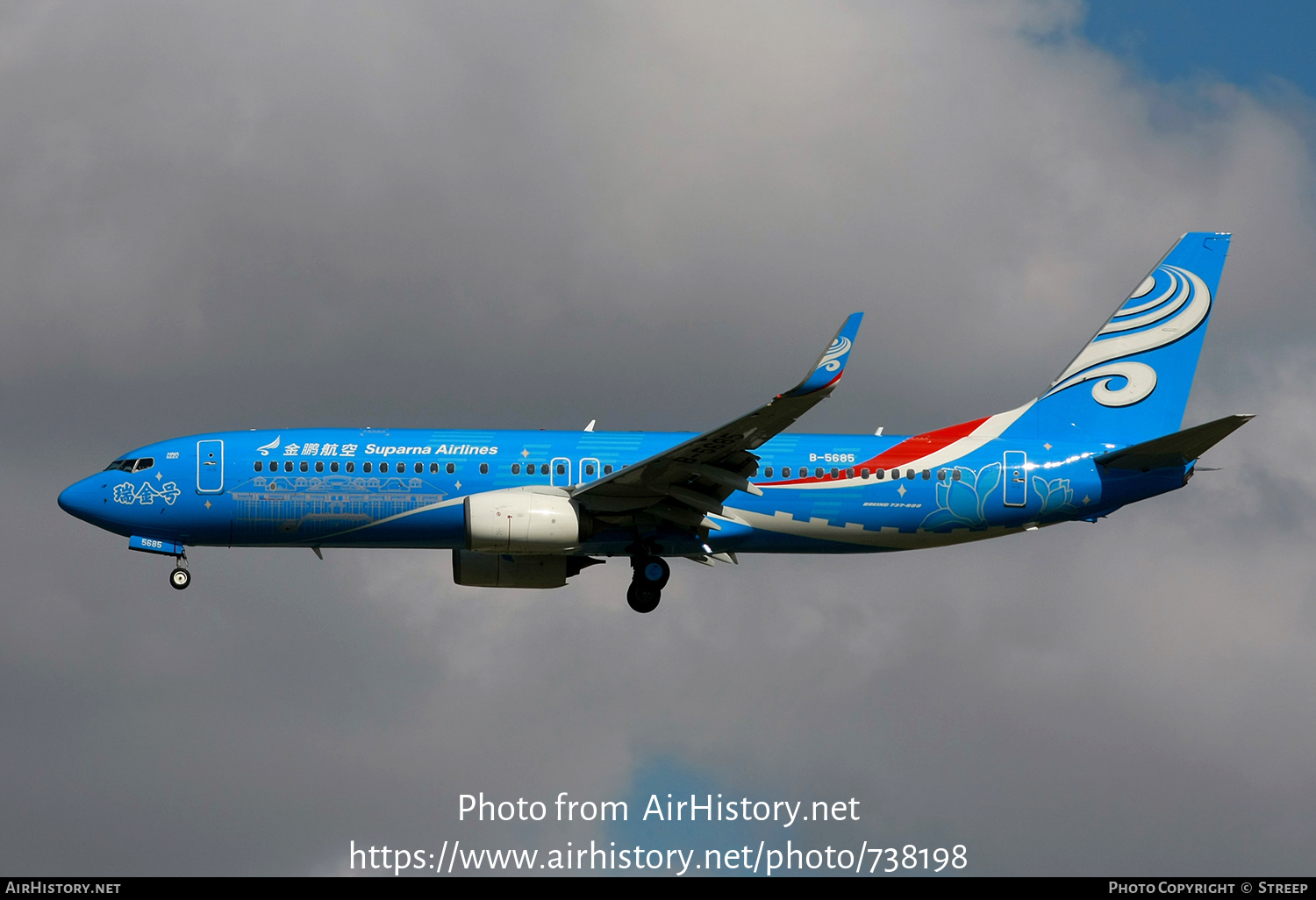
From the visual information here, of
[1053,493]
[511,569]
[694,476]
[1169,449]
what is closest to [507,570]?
[511,569]

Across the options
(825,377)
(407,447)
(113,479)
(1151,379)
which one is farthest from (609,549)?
(1151,379)

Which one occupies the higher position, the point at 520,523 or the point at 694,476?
the point at 694,476

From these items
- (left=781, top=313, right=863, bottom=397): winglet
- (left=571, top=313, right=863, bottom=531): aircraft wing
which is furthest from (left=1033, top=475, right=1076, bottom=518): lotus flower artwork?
(left=781, top=313, right=863, bottom=397): winglet

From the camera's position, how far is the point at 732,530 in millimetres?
42125

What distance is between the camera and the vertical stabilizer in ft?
151

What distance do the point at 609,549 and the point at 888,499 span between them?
7.44 m

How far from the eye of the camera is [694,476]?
40094 millimetres

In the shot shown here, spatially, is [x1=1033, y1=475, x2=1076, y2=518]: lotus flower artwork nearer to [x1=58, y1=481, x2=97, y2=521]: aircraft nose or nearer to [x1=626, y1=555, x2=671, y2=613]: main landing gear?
[x1=626, y1=555, x2=671, y2=613]: main landing gear

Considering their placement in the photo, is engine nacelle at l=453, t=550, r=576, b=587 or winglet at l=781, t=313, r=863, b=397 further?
engine nacelle at l=453, t=550, r=576, b=587

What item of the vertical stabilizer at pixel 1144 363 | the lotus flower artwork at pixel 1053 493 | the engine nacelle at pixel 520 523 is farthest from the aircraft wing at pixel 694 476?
the vertical stabilizer at pixel 1144 363

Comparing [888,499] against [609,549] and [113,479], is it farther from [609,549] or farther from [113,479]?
[113,479]

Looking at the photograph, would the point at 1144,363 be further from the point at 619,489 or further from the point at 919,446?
the point at 619,489

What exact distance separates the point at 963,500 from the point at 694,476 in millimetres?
7844

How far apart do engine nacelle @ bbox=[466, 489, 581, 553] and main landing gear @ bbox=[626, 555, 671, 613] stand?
243 centimetres
